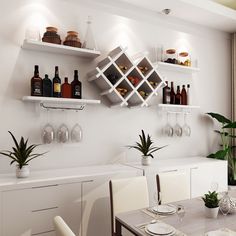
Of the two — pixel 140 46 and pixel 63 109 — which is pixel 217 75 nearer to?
pixel 140 46

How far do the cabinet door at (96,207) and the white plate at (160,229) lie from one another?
3.25 ft

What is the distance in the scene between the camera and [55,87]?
2.52 meters

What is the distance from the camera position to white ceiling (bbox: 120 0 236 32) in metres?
3.14

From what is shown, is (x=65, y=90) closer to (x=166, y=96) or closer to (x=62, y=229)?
(x=166, y=96)

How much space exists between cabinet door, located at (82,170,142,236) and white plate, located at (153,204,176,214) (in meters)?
0.77

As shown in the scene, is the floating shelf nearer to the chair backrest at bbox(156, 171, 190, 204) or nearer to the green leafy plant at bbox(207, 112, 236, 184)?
the chair backrest at bbox(156, 171, 190, 204)

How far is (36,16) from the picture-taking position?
103 inches

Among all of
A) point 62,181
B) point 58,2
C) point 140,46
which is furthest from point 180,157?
point 58,2

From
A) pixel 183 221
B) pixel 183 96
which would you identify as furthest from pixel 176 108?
pixel 183 221

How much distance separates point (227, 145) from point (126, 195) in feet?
7.92

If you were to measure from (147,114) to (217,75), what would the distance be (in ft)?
5.08

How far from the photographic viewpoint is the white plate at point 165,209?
1.75m

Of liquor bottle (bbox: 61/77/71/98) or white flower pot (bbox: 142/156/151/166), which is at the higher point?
liquor bottle (bbox: 61/77/71/98)

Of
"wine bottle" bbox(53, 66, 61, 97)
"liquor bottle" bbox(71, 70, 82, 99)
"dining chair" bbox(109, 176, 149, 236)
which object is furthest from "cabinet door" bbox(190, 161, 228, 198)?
"wine bottle" bbox(53, 66, 61, 97)
